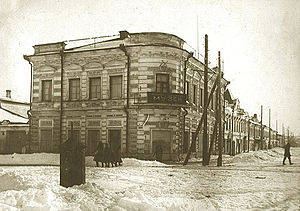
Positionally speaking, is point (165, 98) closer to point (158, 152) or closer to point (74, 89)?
point (158, 152)

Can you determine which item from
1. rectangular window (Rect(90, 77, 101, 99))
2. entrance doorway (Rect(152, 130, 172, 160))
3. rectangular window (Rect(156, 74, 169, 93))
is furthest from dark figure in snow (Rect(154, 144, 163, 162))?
rectangular window (Rect(90, 77, 101, 99))

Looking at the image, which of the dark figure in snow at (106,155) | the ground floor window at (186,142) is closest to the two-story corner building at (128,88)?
the ground floor window at (186,142)

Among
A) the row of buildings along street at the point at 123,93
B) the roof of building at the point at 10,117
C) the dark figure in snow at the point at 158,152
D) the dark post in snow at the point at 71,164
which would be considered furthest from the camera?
the roof of building at the point at 10,117

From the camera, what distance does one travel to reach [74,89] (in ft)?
33.9

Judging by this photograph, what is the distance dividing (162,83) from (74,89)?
3182 mm

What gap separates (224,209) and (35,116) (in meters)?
6.56

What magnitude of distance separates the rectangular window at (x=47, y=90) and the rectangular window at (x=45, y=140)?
0.94m

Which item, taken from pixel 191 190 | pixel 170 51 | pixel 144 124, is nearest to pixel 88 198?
pixel 191 190

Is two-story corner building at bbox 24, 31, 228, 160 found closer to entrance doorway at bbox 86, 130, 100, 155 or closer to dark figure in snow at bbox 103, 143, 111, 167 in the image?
entrance doorway at bbox 86, 130, 100, 155

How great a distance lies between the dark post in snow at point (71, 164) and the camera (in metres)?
4.45

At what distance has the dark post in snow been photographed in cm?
445

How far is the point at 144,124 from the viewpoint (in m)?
11.1

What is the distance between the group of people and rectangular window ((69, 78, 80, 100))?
7.19 ft

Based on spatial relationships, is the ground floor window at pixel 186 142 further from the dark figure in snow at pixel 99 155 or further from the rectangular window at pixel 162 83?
the dark figure in snow at pixel 99 155
